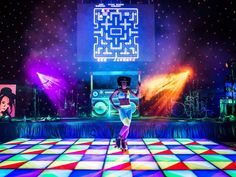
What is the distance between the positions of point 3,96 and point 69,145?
340 centimetres

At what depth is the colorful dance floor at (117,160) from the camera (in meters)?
2.94

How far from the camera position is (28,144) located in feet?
16.0

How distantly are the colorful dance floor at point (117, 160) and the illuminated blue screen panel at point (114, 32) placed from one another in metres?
3.27

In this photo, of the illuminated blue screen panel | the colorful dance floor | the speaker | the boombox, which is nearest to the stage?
the colorful dance floor

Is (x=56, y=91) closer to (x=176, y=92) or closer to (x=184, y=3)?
(x=176, y=92)

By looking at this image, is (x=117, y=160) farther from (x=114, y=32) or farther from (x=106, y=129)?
(x=114, y=32)

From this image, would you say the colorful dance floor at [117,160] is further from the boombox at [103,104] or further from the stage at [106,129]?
the boombox at [103,104]

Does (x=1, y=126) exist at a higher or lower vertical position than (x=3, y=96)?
lower

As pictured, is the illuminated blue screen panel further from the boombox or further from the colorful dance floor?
the colorful dance floor

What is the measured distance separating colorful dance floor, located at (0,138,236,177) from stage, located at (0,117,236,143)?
611mm

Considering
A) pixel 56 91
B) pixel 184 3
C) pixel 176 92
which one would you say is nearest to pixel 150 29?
pixel 184 3

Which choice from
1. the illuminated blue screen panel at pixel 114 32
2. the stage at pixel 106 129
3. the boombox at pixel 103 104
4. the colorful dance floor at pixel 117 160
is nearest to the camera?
the colorful dance floor at pixel 117 160

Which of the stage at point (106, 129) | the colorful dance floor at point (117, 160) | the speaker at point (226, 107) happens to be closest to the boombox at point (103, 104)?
the stage at point (106, 129)

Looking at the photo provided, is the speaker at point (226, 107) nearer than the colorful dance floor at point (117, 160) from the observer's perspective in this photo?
No
